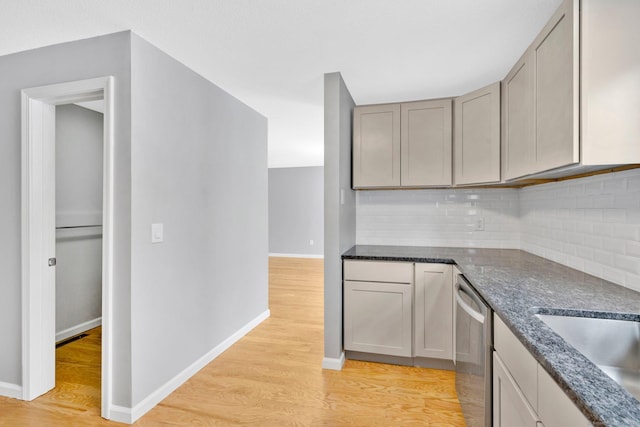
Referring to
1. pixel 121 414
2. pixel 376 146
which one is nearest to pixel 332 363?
pixel 121 414

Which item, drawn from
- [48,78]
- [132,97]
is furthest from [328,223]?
[48,78]

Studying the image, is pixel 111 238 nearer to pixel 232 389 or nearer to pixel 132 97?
pixel 132 97

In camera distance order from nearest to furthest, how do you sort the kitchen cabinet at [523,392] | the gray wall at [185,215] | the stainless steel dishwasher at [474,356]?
1. the kitchen cabinet at [523,392]
2. the stainless steel dishwasher at [474,356]
3. the gray wall at [185,215]

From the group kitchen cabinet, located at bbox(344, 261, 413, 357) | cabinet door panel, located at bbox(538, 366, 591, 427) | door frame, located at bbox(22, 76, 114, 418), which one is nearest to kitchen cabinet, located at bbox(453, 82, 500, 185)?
kitchen cabinet, located at bbox(344, 261, 413, 357)

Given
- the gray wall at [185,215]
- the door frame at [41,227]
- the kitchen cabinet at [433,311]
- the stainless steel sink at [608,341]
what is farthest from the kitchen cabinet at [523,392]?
the door frame at [41,227]

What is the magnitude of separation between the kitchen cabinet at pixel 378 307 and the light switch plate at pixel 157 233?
1405 mm

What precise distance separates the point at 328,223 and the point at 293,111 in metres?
1.58

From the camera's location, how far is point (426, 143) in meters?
2.94

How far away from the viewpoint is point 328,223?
2.61 metres

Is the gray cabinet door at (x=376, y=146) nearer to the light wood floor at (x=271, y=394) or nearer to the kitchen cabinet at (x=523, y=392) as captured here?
the light wood floor at (x=271, y=394)

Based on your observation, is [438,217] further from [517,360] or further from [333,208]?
[517,360]

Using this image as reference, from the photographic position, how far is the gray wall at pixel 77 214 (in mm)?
3203

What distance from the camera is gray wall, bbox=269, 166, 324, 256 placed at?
8.00 meters

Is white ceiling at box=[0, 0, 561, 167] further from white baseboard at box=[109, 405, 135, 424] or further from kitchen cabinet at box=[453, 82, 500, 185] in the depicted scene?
white baseboard at box=[109, 405, 135, 424]
